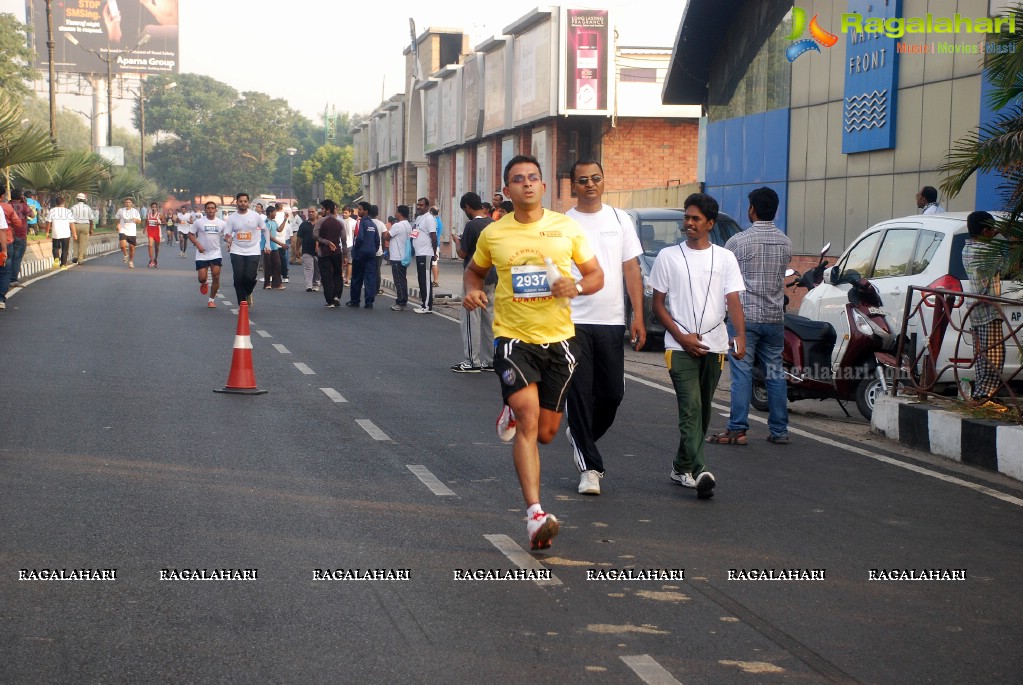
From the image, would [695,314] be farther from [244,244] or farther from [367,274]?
[367,274]

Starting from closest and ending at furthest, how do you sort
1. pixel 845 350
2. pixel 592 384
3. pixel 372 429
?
pixel 592 384, pixel 372 429, pixel 845 350

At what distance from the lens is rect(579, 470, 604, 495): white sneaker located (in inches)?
309

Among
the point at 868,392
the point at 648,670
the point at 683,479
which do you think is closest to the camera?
the point at 648,670

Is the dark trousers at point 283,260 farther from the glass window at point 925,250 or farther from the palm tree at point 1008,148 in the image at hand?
the palm tree at point 1008,148

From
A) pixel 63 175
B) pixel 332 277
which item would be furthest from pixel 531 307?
pixel 63 175

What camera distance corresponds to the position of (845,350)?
1148cm

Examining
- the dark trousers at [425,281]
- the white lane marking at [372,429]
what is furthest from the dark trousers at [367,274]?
the white lane marking at [372,429]

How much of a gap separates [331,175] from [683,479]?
100.0 meters

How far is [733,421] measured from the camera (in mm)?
9922

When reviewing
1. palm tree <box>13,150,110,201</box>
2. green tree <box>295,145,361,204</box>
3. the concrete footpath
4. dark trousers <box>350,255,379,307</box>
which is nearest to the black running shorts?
the concrete footpath

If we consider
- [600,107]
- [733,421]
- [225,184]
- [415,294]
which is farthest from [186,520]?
[225,184]

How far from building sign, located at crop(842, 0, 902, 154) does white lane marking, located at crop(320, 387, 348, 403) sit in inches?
442

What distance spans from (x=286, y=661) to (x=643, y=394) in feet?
28.4

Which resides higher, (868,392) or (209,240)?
(209,240)
